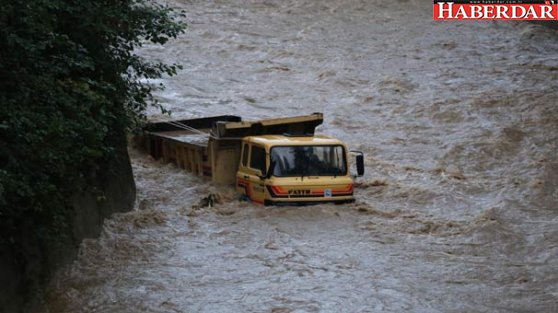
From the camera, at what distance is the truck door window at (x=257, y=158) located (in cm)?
1777

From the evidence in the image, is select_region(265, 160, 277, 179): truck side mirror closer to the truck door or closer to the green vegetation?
the truck door

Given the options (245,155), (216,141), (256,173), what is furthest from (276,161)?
(216,141)

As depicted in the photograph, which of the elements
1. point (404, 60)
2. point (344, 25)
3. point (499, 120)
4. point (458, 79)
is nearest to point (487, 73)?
point (458, 79)

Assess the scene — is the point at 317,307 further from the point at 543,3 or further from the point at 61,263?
the point at 543,3

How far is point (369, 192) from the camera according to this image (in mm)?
19922

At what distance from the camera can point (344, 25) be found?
37906 mm

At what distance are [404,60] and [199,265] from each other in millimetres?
19083

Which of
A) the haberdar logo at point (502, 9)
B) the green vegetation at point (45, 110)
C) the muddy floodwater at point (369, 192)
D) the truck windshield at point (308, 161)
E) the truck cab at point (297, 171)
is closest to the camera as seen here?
the green vegetation at point (45, 110)

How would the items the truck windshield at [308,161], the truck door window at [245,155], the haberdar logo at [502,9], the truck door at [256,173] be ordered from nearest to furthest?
the truck windshield at [308,161], the truck door at [256,173], the truck door window at [245,155], the haberdar logo at [502,9]

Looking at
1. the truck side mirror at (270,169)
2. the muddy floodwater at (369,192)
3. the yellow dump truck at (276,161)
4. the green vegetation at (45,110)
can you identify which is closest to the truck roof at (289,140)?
the yellow dump truck at (276,161)

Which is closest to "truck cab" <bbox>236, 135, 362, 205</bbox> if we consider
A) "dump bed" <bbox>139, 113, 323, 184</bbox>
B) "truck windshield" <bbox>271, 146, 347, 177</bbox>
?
"truck windshield" <bbox>271, 146, 347, 177</bbox>

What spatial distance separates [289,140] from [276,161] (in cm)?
63

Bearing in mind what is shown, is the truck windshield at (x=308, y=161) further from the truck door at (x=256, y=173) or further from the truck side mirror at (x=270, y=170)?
the truck door at (x=256, y=173)

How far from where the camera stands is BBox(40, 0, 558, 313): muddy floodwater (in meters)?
14.0
